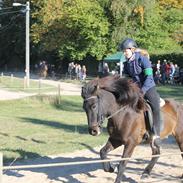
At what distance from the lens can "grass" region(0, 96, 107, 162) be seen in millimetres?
14039

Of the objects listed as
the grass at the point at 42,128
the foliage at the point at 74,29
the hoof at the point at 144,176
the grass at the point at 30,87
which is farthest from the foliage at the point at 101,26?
the hoof at the point at 144,176

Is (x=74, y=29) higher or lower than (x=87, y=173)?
higher

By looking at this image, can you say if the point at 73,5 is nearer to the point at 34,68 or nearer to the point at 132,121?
the point at 34,68

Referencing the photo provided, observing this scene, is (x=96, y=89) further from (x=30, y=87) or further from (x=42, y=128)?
(x=30, y=87)

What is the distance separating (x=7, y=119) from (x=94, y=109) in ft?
44.6

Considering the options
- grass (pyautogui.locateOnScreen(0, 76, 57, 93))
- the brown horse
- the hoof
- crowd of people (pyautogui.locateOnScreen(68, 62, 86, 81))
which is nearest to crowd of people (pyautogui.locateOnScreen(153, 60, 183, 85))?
grass (pyautogui.locateOnScreen(0, 76, 57, 93))

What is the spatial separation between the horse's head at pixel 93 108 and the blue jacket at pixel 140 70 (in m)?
1.05

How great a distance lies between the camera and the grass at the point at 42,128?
14.0 meters

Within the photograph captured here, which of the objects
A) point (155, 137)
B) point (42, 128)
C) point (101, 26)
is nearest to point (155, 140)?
point (155, 137)

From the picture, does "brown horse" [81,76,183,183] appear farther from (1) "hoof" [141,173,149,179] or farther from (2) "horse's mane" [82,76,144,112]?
(1) "hoof" [141,173,149,179]

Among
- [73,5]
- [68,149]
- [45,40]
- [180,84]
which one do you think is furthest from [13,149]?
[45,40]

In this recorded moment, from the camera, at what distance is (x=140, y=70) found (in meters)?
9.74

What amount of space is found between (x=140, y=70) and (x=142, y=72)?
6cm

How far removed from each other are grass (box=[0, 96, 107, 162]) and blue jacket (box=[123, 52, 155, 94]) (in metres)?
4.22
